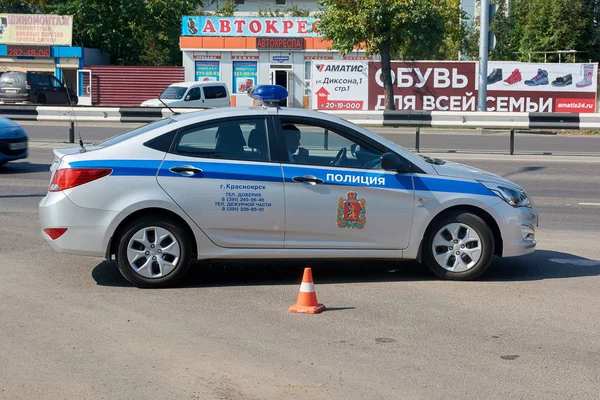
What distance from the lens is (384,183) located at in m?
7.59

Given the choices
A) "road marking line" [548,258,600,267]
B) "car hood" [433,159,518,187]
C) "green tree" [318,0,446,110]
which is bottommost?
"road marking line" [548,258,600,267]

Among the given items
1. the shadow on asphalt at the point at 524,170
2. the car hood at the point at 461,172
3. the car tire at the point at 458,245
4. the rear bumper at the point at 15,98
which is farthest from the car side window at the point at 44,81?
the car tire at the point at 458,245

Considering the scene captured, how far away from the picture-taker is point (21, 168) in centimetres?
1562

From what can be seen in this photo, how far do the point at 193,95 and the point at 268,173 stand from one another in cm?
2351

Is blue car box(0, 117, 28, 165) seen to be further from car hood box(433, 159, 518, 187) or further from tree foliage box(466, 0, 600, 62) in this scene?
tree foliage box(466, 0, 600, 62)

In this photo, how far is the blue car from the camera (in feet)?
48.5

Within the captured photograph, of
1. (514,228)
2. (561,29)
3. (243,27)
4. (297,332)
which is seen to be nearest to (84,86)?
(243,27)

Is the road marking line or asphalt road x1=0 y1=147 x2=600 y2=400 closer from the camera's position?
asphalt road x1=0 y1=147 x2=600 y2=400

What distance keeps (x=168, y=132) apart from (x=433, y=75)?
100 feet

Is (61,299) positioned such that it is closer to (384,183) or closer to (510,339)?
(384,183)

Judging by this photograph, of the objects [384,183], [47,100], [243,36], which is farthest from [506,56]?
[384,183]

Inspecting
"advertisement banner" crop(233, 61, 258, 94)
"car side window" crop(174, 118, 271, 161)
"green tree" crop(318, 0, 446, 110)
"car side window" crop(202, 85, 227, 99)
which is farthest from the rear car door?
"advertisement banner" crop(233, 61, 258, 94)

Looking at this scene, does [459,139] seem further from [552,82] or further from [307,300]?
[307,300]

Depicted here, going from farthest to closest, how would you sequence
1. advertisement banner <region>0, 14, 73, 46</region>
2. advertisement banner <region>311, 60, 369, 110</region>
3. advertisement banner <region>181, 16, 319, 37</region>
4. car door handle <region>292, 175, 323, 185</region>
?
advertisement banner <region>0, 14, 73, 46</region> < advertisement banner <region>181, 16, 319, 37</region> < advertisement banner <region>311, 60, 369, 110</region> < car door handle <region>292, 175, 323, 185</region>
